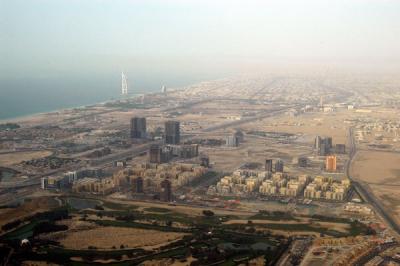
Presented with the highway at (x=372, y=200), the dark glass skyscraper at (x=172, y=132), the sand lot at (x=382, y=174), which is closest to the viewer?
the highway at (x=372, y=200)

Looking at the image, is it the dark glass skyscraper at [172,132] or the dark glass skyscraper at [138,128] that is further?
the dark glass skyscraper at [138,128]

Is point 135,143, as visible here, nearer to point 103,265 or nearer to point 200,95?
point 103,265

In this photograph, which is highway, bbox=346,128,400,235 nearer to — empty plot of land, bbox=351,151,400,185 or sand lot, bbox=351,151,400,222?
sand lot, bbox=351,151,400,222

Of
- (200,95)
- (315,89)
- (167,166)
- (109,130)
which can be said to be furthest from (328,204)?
(315,89)

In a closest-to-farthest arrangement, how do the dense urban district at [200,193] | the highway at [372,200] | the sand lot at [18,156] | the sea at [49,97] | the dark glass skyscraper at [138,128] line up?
the dense urban district at [200,193] < the highway at [372,200] < the sand lot at [18,156] < the dark glass skyscraper at [138,128] < the sea at [49,97]

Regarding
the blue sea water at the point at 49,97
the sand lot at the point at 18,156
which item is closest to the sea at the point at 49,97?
the blue sea water at the point at 49,97

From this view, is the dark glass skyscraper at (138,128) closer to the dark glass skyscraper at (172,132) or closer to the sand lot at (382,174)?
the dark glass skyscraper at (172,132)

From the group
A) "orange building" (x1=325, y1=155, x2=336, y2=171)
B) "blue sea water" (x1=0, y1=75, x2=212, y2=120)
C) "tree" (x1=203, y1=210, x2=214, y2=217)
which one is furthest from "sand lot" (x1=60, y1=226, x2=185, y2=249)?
"blue sea water" (x1=0, y1=75, x2=212, y2=120)

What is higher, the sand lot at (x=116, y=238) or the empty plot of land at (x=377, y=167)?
the empty plot of land at (x=377, y=167)
